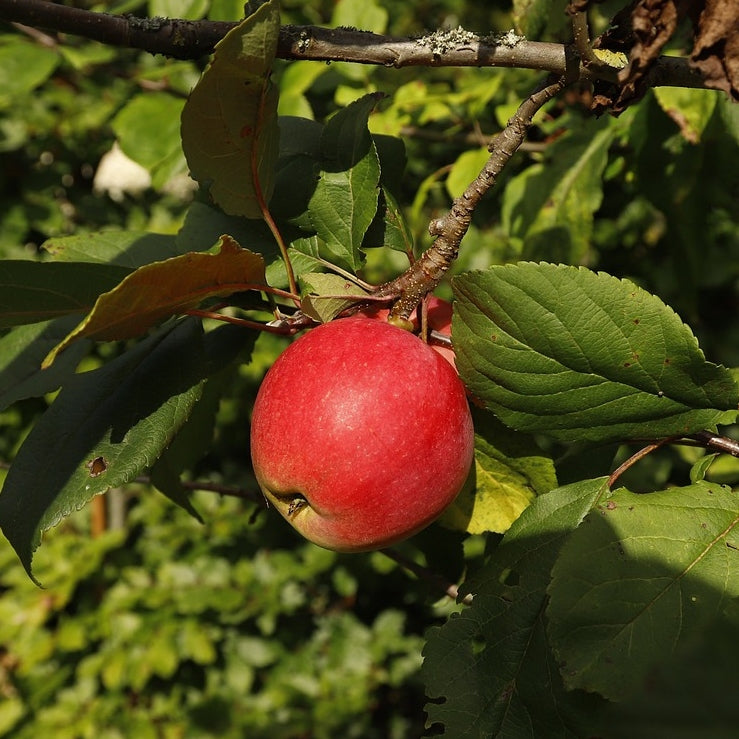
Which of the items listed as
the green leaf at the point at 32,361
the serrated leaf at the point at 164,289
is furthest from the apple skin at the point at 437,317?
the green leaf at the point at 32,361

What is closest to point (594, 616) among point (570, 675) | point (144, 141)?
point (570, 675)

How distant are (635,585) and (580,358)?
24 cm

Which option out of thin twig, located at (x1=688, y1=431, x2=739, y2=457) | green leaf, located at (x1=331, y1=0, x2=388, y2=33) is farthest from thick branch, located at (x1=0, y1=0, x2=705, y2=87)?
green leaf, located at (x1=331, y1=0, x2=388, y2=33)

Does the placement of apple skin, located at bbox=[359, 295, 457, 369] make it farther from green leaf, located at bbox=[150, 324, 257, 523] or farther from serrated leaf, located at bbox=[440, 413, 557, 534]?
green leaf, located at bbox=[150, 324, 257, 523]

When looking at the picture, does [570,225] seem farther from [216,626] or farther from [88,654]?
[88,654]

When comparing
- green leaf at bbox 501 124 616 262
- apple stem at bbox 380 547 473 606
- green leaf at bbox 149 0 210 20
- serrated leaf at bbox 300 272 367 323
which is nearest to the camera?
serrated leaf at bbox 300 272 367 323

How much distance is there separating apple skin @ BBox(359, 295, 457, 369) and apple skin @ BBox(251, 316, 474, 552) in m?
0.08

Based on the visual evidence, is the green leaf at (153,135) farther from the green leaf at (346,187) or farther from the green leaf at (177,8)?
the green leaf at (346,187)

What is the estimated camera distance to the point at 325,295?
97cm

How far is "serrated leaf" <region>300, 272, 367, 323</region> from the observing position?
3.14ft

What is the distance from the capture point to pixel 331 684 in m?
2.70

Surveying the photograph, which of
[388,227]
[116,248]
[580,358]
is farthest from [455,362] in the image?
[116,248]

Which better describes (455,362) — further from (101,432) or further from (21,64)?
(21,64)

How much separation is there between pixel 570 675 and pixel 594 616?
6cm
